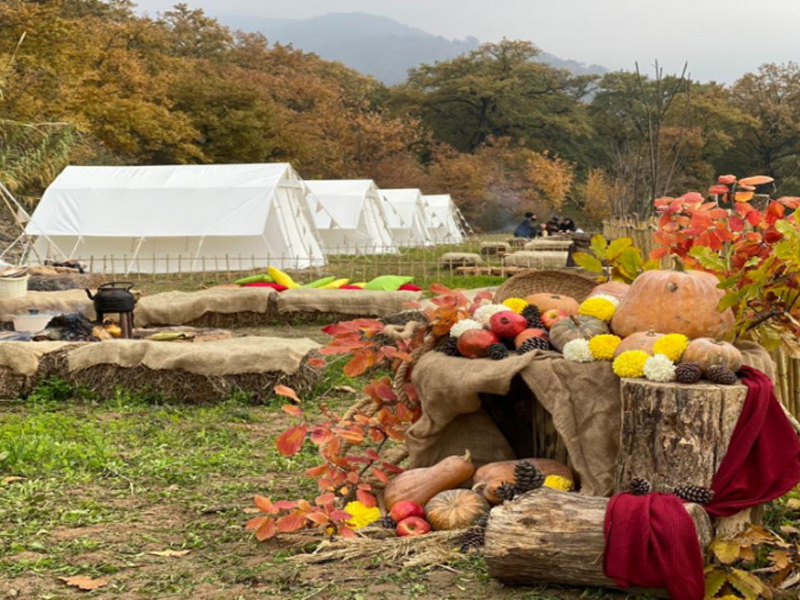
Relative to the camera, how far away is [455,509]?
408 cm

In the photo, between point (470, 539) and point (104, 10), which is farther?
point (104, 10)

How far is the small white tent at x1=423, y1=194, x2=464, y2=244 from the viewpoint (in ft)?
122

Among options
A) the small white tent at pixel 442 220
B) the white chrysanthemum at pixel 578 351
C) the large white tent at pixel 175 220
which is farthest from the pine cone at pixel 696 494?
the small white tent at pixel 442 220

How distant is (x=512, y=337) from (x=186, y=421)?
3099 mm

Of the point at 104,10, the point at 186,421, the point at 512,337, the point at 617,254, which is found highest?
the point at 104,10

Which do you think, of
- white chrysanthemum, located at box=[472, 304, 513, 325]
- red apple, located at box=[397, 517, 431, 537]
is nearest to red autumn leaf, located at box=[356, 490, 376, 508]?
red apple, located at box=[397, 517, 431, 537]

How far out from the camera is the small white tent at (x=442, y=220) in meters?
37.1

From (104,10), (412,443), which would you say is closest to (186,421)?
(412,443)

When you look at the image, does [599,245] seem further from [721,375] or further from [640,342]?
[721,375]

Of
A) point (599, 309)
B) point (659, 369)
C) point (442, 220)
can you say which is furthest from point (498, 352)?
point (442, 220)

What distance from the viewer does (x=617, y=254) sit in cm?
501

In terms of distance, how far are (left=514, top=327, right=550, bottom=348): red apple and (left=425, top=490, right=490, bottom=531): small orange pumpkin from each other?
70 cm

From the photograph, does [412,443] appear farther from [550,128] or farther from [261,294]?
[550,128]

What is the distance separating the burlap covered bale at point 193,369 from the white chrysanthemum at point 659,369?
406 centimetres
